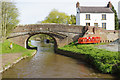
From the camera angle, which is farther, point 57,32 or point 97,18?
point 97,18

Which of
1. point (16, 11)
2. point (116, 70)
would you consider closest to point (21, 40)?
point (16, 11)

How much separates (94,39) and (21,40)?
536 inches

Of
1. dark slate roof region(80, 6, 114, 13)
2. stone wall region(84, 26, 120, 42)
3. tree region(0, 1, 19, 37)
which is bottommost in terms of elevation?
stone wall region(84, 26, 120, 42)

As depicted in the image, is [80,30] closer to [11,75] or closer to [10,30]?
[10,30]

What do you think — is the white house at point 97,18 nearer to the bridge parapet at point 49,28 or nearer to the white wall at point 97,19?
the white wall at point 97,19

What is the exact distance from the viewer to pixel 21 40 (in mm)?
26578

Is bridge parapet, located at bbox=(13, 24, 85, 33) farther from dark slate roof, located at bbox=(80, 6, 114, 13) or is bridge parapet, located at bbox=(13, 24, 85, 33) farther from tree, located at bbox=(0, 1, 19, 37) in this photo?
dark slate roof, located at bbox=(80, 6, 114, 13)

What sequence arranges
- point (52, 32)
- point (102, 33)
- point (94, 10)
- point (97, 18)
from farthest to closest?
1. point (94, 10)
2. point (97, 18)
3. point (102, 33)
4. point (52, 32)

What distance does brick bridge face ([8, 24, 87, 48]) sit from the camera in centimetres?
2652

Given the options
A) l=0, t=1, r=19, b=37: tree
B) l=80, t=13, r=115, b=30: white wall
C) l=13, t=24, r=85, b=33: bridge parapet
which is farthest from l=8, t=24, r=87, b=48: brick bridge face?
l=80, t=13, r=115, b=30: white wall

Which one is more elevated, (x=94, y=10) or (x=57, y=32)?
(x=94, y=10)

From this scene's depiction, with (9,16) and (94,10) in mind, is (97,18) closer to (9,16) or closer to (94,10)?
(94,10)

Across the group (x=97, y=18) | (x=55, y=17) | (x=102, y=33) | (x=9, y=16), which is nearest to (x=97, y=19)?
(x=97, y=18)

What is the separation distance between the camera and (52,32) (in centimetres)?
2683
